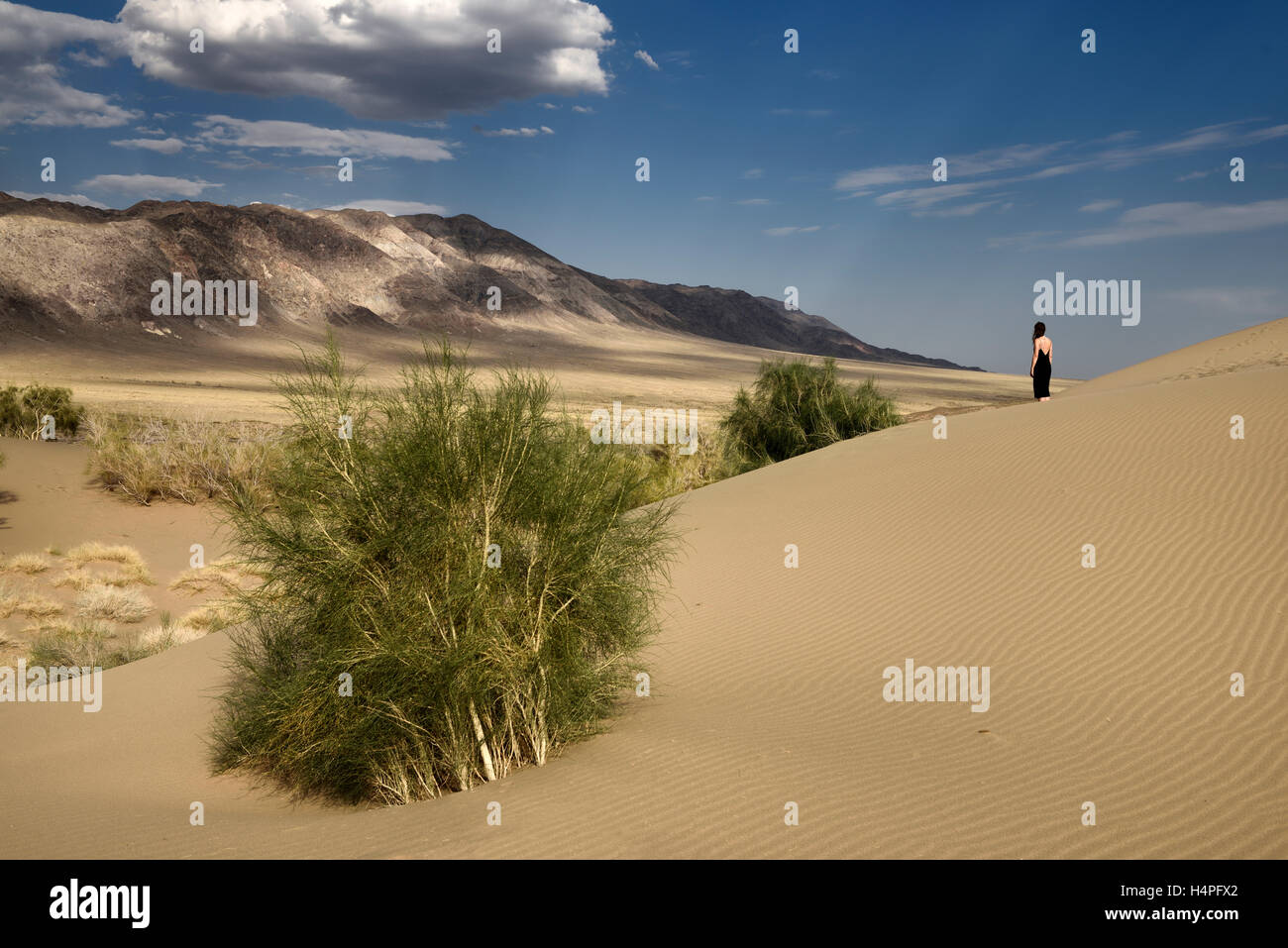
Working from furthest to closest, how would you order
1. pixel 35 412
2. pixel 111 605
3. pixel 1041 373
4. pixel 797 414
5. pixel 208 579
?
pixel 35 412
pixel 797 414
pixel 1041 373
pixel 208 579
pixel 111 605

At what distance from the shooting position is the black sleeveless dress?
16.9 metres

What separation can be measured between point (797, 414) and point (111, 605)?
13.8 meters

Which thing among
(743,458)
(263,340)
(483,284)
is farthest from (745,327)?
(743,458)

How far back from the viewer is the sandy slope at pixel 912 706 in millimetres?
4910

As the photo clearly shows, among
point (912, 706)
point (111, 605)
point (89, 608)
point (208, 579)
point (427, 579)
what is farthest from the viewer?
point (208, 579)

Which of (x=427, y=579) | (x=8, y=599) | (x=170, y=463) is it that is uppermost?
(x=170, y=463)

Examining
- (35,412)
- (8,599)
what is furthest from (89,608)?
(35,412)

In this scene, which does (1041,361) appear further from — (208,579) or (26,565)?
(26,565)

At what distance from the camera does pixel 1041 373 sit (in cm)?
1739

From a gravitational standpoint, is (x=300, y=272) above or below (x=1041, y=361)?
above

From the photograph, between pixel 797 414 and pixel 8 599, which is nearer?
pixel 8 599
